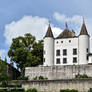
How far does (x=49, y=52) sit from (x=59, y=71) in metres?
8.89

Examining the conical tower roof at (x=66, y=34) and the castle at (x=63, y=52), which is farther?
the conical tower roof at (x=66, y=34)

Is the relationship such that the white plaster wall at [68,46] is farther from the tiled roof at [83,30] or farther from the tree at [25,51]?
the tree at [25,51]

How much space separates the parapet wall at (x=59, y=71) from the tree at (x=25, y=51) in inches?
298

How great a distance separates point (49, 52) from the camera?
63969 millimetres

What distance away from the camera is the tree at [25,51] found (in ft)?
220

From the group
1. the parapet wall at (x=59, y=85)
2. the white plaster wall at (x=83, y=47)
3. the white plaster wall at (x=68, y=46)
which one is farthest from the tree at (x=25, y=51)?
the parapet wall at (x=59, y=85)

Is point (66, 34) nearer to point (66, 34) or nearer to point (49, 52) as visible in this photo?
point (66, 34)

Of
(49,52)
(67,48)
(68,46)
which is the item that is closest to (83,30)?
(68,46)

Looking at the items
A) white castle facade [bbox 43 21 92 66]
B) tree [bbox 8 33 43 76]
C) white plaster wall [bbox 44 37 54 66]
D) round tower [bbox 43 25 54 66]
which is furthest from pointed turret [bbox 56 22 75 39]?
tree [bbox 8 33 43 76]

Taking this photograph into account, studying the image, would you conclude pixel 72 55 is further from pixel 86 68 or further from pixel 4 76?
pixel 4 76

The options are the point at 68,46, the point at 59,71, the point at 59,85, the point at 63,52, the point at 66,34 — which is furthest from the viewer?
the point at 66,34

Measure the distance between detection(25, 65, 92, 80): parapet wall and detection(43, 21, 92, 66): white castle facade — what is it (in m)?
5.75

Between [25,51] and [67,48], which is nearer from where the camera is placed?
[67,48]

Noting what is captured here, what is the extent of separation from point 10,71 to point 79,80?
35.7 metres
